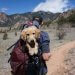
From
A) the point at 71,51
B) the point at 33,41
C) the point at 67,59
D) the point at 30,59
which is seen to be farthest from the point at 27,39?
the point at 71,51

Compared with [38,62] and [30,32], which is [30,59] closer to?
[38,62]

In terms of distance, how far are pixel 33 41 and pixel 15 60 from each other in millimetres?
587

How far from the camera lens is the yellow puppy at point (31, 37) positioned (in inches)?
202

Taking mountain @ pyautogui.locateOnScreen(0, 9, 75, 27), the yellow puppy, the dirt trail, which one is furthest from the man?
the dirt trail

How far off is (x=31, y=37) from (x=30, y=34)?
0.07m

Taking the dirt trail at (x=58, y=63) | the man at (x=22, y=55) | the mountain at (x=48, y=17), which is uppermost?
the mountain at (x=48, y=17)

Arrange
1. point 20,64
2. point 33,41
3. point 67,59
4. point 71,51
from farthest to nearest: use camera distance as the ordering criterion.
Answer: point 71,51, point 67,59, point 20,64, point 33,41

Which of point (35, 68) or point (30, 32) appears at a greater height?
point (30, 32)

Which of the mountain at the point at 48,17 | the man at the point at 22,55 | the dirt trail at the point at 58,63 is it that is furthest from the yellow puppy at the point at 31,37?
the dirt trail at the point at 58,63

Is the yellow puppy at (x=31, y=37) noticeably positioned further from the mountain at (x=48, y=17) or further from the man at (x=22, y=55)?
the mountain at (x=48, y=17)

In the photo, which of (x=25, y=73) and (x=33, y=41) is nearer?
(x=33, y=41)

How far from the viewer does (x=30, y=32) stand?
16.9 ft

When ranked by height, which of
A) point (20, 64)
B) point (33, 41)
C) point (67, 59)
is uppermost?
point (33, 41)

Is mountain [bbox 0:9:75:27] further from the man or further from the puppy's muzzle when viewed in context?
the puppy's muzzle
